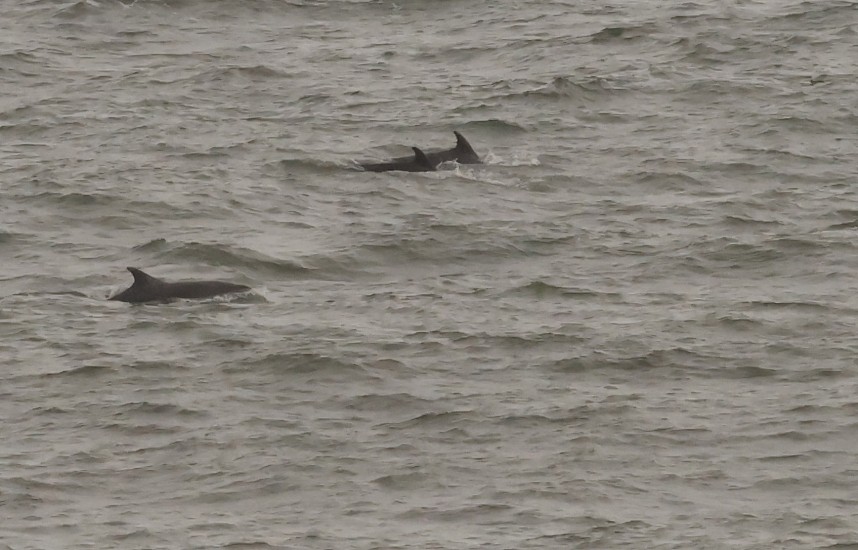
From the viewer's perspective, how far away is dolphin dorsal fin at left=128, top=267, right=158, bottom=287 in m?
24.0

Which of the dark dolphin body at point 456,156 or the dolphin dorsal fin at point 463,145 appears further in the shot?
the dark dolphin body at point 456,156

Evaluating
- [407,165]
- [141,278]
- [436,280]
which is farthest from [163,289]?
[407,165]

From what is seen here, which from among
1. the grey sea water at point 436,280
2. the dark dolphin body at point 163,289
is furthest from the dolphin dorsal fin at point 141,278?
the grey sea water at point 436,280

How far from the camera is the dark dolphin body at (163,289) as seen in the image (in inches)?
953

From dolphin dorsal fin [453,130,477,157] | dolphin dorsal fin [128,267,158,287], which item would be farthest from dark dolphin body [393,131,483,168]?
dolphin dorsal fin [128,267,158,287]

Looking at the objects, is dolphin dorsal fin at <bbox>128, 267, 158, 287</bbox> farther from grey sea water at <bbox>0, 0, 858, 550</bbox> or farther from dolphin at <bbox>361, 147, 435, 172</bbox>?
dolphin at <bbox>361, 147, 435, 172</bbox>

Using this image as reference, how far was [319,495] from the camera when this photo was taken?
62.9ft

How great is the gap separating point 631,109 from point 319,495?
15903 millimetres

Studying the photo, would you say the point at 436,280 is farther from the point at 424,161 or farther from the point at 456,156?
the point at 456,156

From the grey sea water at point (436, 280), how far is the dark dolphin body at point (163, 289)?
8.2 inches

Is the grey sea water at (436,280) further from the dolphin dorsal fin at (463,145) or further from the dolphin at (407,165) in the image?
the dolphin dorsal fin at (463,145)

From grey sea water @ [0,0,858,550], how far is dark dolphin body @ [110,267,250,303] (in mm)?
209

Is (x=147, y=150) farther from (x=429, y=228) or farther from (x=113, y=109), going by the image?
(x=429, y=228)

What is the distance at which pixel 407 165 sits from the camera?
30.3 meters
